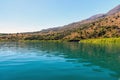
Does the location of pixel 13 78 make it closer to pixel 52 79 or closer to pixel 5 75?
pixel 5 75

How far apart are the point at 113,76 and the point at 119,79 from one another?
6.31 ft

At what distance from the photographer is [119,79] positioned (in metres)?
25.0

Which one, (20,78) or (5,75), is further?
(5,75)

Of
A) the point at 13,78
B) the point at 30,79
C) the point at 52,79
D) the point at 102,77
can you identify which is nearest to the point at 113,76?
the point at 102,77

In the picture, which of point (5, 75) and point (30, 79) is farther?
point (5, 75)

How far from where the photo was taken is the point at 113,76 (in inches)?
1059

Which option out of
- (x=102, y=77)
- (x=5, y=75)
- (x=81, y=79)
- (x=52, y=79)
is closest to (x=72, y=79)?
(x=81, y=79)

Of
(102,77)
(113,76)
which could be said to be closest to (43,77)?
(102,77)

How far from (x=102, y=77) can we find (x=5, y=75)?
47.5 feet

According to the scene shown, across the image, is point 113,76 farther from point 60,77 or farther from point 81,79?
point 60,77

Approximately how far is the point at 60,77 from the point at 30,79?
171 inches

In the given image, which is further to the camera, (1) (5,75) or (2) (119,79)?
(1) (5,75)

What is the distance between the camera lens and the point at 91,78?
1021 inches

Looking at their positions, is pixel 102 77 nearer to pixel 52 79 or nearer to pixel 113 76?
pixel 113 76
